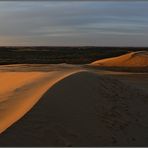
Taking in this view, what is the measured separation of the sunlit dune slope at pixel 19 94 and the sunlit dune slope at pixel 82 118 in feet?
0.45

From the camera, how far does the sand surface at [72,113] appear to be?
23.1 feet

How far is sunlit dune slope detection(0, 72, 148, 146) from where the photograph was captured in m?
6.99

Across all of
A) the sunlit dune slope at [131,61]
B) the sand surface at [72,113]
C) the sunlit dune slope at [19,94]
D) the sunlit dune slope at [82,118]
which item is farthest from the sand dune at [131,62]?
the sunlit dune slope at [82,118]

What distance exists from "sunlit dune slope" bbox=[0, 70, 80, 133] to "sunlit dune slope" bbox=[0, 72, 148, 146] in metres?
0.14

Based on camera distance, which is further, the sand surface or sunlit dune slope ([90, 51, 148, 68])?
sunlit dune slope ([90, 51, 148, 68])

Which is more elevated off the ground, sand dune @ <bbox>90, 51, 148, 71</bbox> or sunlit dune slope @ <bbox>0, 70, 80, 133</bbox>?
sunlit dune slope @ <bbox>0, 70, 80, 133</bbox>

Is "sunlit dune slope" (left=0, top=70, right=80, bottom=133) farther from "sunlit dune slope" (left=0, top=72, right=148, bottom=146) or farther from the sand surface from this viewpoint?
"sunlit dune slope" (left=0, top=72, right=148, bottom=146)

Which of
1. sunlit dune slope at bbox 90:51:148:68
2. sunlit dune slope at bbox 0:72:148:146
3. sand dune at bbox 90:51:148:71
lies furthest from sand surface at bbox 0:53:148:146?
sunlit dune slope at bbox 90:51:148:68

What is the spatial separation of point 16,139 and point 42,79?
3.78 m

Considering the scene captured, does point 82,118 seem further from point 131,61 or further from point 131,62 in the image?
point 131,61

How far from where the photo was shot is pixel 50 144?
6.83 metres

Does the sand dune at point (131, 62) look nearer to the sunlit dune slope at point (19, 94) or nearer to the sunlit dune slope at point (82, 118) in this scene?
the sunlit dune slope at point (19, 94)

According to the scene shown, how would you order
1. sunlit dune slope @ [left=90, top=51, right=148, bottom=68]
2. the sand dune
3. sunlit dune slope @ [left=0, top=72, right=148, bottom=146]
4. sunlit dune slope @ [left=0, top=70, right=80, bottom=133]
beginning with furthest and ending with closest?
sunlit dune slope @ [left=90, top=51, right=148, bottom=68] < the sand dune < sunlit dune slope @ [left=0, top=70, right=80, bottom=133] < sunlit dune slope @ [left=0, top=72, right=148, bottom=146]

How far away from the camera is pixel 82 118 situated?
7.96 metres
